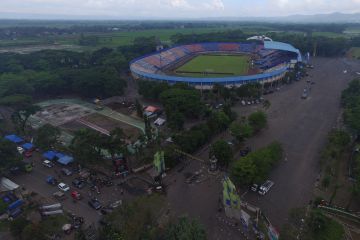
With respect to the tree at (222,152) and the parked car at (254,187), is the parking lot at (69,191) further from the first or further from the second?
the parked car at (254,187)

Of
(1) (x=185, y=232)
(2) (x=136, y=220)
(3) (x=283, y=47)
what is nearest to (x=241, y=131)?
(1) (x=185, y=232)

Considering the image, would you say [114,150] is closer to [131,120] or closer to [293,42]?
[131,120]

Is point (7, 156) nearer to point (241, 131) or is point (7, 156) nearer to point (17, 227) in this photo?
point (17, 227)

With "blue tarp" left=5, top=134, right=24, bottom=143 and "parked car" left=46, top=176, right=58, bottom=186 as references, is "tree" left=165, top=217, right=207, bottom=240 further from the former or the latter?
"blue tarp" left=5, top=134, right=24, bottom=143

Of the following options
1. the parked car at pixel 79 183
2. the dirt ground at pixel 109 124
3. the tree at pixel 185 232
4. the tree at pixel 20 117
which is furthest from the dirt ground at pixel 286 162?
the tree at pixel 20 117

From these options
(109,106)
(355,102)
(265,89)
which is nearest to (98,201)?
(109,106)
